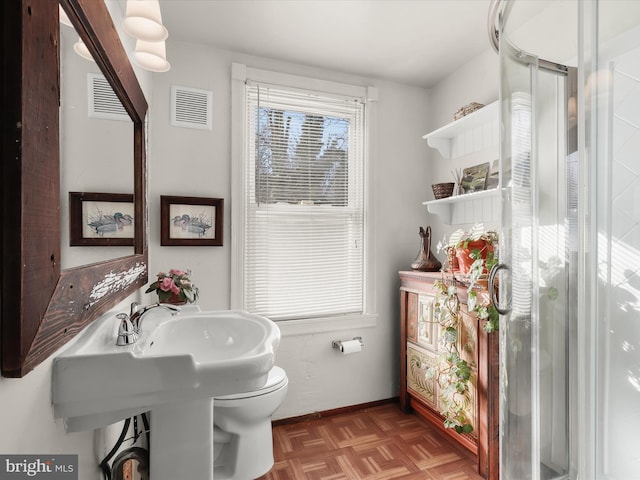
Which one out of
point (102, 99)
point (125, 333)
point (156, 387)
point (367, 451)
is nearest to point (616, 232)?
point (156, 387)

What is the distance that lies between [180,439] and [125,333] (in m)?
0.32

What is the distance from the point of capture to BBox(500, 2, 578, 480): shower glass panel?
900 mm

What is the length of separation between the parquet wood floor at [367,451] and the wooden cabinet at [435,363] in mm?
93

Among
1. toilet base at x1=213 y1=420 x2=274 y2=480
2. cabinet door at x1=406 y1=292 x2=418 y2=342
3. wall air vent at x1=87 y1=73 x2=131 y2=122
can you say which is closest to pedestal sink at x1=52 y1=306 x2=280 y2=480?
wall air vent at x1=87 y1=73 x2=131 y2=122

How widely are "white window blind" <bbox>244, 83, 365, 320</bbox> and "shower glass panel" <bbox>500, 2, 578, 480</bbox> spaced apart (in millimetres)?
1384

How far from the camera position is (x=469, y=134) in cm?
236

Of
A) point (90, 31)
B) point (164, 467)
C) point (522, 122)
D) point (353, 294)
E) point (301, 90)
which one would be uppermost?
point (301, 90)

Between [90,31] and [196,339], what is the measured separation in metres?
1.00

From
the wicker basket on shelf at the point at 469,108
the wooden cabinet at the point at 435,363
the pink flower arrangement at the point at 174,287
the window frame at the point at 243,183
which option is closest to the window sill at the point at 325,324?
the window frame at the point at 243,183

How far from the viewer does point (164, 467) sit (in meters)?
0.94

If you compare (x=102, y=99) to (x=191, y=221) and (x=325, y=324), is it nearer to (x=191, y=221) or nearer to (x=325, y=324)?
(x=191, y=221)

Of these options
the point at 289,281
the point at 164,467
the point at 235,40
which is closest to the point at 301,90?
the point at 235,40

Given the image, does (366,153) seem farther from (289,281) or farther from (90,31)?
(90,31)

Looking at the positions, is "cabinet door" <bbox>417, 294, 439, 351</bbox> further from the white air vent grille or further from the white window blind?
the white air vent grille
